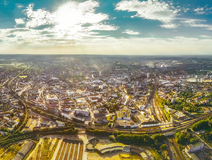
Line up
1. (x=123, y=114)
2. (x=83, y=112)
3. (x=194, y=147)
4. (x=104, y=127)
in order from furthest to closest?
(x=83, y=112)
(x=123, y=114)
(x=104, y=127)
(x=194, y=147)

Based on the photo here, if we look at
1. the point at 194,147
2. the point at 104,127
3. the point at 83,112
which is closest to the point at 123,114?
the point at 104,127

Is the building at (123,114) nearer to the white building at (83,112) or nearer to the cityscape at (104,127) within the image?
the cityscape at (104,127)

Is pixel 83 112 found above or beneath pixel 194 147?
above

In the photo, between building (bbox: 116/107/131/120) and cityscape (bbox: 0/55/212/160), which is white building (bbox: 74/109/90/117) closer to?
cityscape (bbox: 0/55/212/160)

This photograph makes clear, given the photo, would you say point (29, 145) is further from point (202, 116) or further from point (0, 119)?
point (202, 116)

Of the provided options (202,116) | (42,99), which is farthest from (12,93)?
(202,116)

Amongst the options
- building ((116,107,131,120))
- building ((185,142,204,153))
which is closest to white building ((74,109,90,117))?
building ((116,107,131,120))

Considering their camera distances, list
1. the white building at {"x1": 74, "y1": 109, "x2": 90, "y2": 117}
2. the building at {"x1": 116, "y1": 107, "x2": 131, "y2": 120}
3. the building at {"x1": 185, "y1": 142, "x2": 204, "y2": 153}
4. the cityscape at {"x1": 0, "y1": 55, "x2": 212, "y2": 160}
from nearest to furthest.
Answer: the cityscape at {"x1": 0, "y1": 55, "x2": 212, "y2": 160} < the building at {"x1": 185, "y1": 142, "x2": 204, "y2": 153} < the building at {"x1": 116, "y1": 107, "x2": 131, "y2": 120} < the white building at {"x1": 74, "y1": 109, "x2": 90, "y2": 117}

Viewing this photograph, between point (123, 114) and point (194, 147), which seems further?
point (123, 114)

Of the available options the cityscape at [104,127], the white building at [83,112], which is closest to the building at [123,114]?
the cityscape at [104,127]

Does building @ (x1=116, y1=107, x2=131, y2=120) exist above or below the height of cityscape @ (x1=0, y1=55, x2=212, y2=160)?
above

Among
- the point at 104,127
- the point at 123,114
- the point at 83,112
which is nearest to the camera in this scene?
the point at 104,127

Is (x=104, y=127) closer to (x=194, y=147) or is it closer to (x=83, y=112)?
(x=83, y=112)
